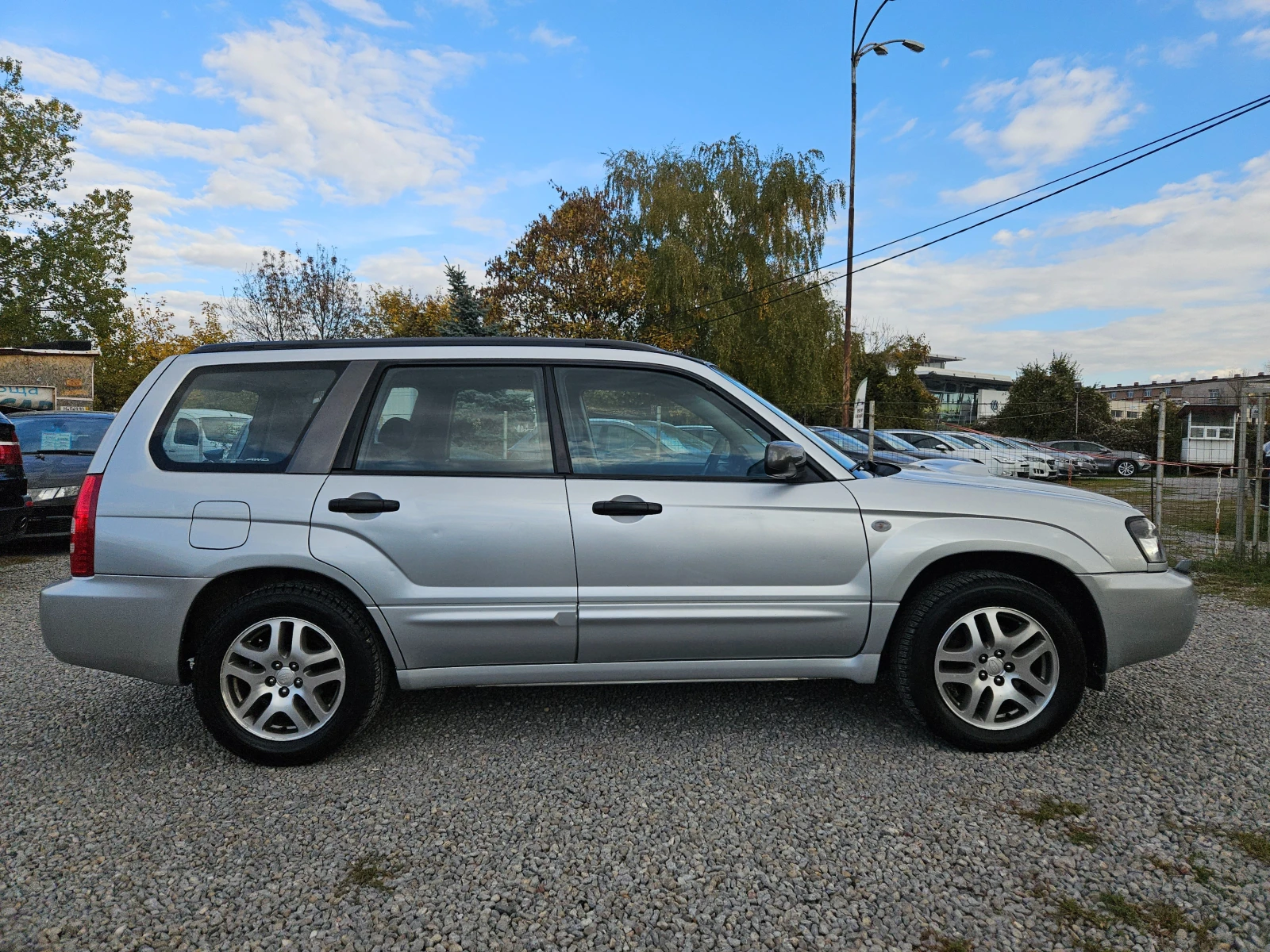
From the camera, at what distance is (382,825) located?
274 centimetres

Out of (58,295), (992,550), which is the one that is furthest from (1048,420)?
(58,295)

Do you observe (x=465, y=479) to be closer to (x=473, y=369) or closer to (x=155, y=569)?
(x=473, y=369)

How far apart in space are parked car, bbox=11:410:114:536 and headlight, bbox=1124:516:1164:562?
9.16m

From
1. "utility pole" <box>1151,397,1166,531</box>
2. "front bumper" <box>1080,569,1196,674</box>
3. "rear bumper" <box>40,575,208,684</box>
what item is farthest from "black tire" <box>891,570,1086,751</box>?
"utility pole" <box>1151,397,1166,531</box>

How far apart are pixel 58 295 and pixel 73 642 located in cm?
3723

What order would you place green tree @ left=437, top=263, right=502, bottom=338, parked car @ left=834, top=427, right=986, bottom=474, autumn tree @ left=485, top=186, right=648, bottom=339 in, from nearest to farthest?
parked car @ left=834, top=427, right=986, bottom=474, green tree @ left=437, top=263, right=502, bottom=338, autumn tree @ left=485, top=186, right=648, bottom=339

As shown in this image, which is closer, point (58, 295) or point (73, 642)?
point (73, 642)

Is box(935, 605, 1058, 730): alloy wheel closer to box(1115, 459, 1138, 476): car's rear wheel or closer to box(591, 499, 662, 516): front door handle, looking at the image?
box(591, 499, 662, 516): front door handle

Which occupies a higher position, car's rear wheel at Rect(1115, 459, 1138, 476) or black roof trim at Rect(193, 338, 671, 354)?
black roof trim at Rect(193, 338, 671, 354)

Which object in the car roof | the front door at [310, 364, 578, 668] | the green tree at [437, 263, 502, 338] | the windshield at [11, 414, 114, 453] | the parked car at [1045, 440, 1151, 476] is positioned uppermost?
the green tree at [437, 263, 502, 338]

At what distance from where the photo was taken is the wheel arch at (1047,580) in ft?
11.0

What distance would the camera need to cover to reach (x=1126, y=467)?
95.6 ft

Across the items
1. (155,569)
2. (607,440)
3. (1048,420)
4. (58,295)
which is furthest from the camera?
(1048,420)

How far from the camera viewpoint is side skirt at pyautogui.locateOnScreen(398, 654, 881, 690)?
10.7 ft
